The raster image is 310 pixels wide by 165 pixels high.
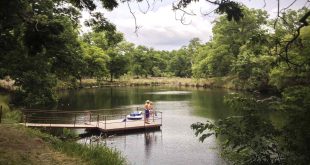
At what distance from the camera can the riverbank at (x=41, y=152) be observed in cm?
941

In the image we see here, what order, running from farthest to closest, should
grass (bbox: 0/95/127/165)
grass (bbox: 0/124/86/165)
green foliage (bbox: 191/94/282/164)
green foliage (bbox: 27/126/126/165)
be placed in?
green foliage (bbox: 27/126/126/165) → grass (bbox: 0/95/127/165) → grass (bbox: 0/124/86/165) → green foliage (bbox: 191/94/282/164)

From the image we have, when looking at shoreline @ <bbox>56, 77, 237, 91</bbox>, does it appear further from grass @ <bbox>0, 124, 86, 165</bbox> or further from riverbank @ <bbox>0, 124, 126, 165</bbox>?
grass @ <bbox>0, 124, 86, 165</bbox>

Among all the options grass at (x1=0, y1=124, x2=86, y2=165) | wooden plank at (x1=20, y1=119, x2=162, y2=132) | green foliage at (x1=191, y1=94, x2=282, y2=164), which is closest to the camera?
green foliage at (x1=191, y1=94, x2=282, y2=164)

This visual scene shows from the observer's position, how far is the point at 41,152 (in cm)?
1044

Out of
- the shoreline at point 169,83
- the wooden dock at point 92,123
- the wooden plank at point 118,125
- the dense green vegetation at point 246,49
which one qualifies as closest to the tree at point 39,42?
the dense green vegetation at point 246,49

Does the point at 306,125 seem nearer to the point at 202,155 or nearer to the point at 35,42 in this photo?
the point at 35,42

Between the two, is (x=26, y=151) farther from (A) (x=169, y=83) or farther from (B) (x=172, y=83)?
(A) (x=169, y=83)

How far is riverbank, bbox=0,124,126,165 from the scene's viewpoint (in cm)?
941

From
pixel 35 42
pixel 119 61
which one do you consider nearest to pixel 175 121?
pixel 35 42

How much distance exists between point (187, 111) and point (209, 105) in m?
4.69

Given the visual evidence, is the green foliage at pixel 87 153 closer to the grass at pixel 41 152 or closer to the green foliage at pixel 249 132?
the grass at pixel 41 152

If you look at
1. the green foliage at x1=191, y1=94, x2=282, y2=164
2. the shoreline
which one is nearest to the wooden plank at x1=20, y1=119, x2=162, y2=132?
the green foliage at x1=191, y1=94, x2=282, y2=164

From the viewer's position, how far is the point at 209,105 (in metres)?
36.9

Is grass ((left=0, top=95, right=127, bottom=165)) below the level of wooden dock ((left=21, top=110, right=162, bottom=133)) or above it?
above
